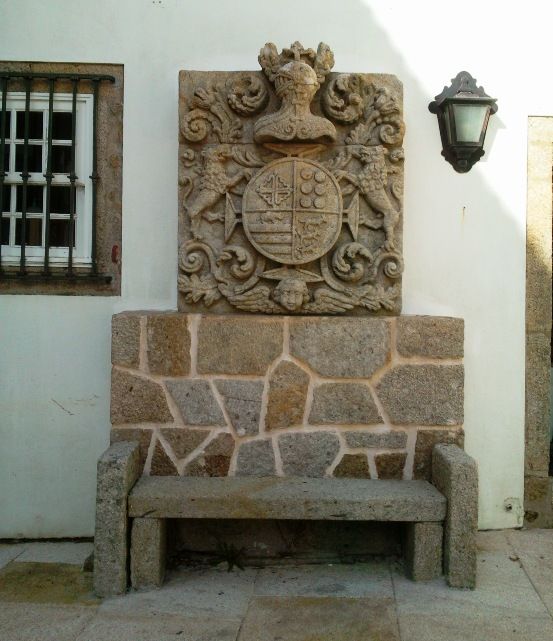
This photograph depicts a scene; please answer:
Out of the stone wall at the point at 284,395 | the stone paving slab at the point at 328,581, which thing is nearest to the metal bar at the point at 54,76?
the stone wall at the point at 284,395

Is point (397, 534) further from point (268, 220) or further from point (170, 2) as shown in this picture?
point (170, 2)

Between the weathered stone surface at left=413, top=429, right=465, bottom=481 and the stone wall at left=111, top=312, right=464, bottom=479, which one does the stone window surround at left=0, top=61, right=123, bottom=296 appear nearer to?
the stone wall at left=111, top=312, right=464, bottom=479

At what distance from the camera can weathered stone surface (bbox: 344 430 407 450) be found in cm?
334

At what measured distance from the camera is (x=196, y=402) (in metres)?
3.34

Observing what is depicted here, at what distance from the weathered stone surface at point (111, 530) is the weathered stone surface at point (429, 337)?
1467 mm

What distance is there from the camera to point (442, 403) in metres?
3.34

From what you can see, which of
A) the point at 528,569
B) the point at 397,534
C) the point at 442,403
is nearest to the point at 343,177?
the point at 442,403

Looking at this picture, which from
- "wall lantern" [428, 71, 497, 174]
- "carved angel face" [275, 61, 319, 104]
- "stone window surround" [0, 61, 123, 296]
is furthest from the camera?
"stone window surround" [0, 61, 123, 296]

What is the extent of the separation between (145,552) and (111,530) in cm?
19

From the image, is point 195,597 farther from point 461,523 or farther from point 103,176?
point 103,176

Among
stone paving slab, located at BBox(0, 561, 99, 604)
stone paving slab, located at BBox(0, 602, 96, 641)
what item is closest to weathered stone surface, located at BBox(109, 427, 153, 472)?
stone paving slab, located at BBox(0, 561, 99, 604)

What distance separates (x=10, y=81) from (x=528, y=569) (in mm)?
3663

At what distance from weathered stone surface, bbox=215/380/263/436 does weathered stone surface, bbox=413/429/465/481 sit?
31.9 inches

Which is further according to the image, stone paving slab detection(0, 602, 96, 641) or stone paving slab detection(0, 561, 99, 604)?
stone paving slab detection(0, 561, 99, 604)
